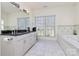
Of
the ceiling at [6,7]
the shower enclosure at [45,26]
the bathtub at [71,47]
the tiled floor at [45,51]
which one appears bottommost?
the tiled floor at [45,51]

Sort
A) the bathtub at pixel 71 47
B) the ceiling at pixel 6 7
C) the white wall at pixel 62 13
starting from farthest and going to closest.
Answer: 1. the white wall at pixel 62 13
2. the ceiling at pixel 6 7
3. the bathtub at pixel 71 47

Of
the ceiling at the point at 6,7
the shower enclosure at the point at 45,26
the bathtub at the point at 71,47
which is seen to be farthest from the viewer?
the shower enclosure at the point at 45,26

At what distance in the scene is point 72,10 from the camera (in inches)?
242

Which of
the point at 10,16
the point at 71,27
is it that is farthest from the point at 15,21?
the point at 71,27

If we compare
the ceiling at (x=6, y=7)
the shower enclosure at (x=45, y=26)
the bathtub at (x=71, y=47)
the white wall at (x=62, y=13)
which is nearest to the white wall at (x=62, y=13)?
the white wall at (x=62, y=13)

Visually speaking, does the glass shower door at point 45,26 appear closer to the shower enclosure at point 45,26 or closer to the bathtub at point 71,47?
the shower enclosure at point 45,26

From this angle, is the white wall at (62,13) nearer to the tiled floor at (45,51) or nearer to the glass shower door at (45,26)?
the glass shower door at (45,26)

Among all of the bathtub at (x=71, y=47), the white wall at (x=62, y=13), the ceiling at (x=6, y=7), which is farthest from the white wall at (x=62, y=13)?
the ceiling at (x=6, y=7)

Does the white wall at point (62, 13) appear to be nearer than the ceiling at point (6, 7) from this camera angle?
No

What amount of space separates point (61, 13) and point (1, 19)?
4.72m

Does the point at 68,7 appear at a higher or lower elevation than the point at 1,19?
higher

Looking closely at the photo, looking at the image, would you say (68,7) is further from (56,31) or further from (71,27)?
(56,31)

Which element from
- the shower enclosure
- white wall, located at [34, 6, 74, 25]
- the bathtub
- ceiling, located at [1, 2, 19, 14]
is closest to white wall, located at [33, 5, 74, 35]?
white wall, located at [34, 6, 74, 25]

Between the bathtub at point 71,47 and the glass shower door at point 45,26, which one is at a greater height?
the glass shower door at point 45,26
